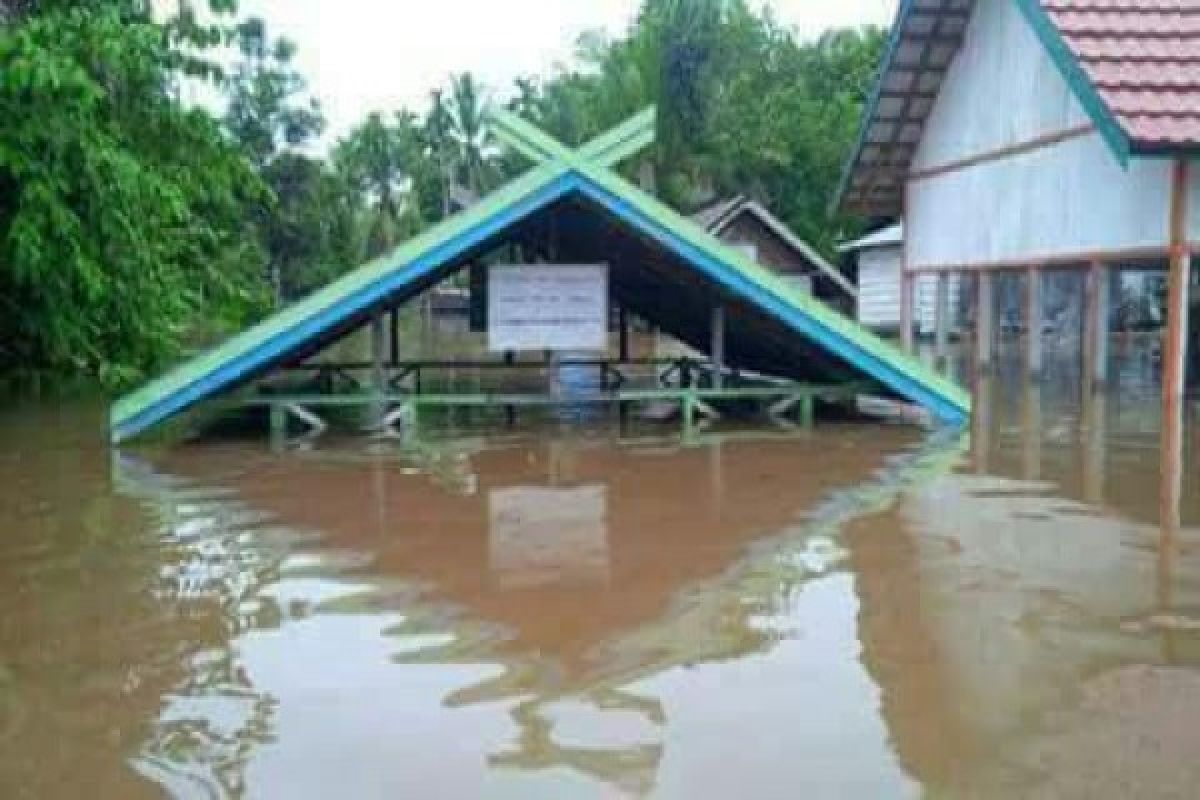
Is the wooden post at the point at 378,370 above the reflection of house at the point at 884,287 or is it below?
below

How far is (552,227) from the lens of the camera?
14.4 m

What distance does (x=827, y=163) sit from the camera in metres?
43.3

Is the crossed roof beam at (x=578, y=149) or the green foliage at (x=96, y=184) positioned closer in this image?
the crossed roof beam at (x=578, y=149)

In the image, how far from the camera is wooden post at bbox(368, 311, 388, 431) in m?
13.9

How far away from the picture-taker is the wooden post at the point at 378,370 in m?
13.9

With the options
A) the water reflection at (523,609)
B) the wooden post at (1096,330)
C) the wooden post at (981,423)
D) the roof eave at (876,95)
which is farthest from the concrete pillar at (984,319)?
the water reflection at (523,609)

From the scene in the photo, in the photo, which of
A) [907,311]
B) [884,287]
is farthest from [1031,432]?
[884,287]

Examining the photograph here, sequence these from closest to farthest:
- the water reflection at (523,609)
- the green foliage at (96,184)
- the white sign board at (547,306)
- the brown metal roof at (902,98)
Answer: the water reflection at (523,609)
the green foliage at (96,184)
the white sign board at (547,306)
the brown metal roof at (902,98)

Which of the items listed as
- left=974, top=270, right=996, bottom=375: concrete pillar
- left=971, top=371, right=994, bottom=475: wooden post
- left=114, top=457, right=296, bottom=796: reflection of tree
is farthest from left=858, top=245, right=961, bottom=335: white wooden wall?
left=114, top=457, right=296, bottom=796: reflection of tree

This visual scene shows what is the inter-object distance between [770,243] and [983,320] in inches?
562

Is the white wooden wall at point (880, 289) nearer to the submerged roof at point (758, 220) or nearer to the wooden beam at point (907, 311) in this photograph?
the submerged roof at point (758, 220)

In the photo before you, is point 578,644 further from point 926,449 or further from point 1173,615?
point 926,449

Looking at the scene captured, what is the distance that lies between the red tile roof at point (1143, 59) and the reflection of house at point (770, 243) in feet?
61.2

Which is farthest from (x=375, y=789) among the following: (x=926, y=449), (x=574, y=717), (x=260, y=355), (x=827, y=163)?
(x=827, y=163)
